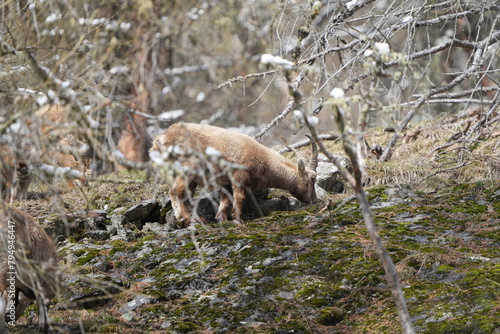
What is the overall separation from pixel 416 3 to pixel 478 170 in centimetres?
376

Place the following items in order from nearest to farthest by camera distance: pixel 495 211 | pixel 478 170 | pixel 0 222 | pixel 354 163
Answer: pixel 354 163
pixel 0 222
pixel 495 211
pixel 478 170

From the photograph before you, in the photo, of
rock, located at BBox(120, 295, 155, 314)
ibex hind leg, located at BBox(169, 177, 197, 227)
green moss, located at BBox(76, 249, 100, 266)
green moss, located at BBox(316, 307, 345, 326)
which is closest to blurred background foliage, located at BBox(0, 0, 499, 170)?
ibex hind leg, located at BBox(169, 177, 197, 227)

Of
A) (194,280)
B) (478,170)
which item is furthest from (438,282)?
(478,170)

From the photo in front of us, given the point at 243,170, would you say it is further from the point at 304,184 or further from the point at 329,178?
the point at 329,178

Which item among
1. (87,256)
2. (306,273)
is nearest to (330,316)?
(306,273)

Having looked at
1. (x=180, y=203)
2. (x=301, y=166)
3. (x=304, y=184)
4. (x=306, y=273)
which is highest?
(x=301, y=166)

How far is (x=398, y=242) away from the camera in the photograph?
22.0 feet

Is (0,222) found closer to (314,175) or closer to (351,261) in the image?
(351,261)

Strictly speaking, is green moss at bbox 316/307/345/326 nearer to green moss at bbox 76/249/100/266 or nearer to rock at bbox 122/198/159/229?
green moss at bbox 76/249/100/266

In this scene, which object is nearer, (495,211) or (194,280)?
(194,280)

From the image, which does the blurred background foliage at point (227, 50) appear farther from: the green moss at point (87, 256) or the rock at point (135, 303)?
the rock at point (135, 303)

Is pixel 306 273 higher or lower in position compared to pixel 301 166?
lower

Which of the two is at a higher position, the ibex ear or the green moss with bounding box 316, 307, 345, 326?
the ibex ear

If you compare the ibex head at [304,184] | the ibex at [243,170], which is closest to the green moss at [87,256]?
the ibex at [243,170]
